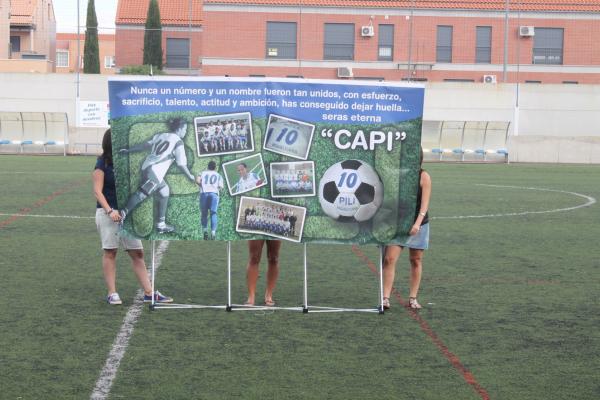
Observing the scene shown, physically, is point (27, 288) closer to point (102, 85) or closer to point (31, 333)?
point (31, 333)

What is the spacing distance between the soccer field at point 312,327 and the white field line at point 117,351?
0.02m

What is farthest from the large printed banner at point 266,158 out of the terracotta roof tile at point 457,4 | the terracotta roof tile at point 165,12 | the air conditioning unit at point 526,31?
the terracotta roof tile at point 165,12

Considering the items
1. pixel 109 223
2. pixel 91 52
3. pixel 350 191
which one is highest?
pixel 91 52

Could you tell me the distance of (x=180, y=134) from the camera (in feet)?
32.3

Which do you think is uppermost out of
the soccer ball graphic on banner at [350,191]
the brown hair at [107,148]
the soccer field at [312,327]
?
the brown hair at [107,148]

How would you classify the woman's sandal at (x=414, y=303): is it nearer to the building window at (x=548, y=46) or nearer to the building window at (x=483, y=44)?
the building window at (x=483, y=44)

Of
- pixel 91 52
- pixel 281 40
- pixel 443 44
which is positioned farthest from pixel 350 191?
pixel 91 52

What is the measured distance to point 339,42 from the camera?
56.8 meters

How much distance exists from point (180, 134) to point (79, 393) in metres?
3.28

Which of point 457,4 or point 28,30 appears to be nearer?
point 457,4

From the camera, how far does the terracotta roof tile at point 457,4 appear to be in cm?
5622

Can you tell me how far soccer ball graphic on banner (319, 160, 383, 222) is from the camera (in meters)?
9.95

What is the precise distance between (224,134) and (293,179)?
774 millimetres

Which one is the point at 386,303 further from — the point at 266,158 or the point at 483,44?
the point at 483,44
